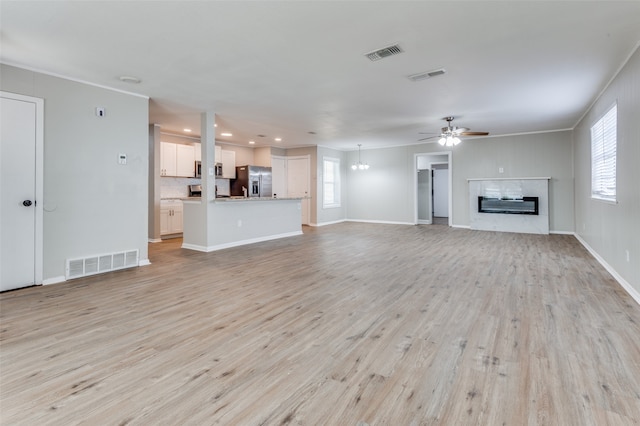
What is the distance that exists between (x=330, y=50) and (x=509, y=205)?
701 centimetres

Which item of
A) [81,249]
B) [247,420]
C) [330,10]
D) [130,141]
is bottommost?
[247,420]

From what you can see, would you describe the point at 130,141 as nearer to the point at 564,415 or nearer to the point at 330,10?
the point at 330,10

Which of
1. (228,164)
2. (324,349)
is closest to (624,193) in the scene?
(324,349)

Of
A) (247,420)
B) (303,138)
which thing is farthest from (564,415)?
(303,138)

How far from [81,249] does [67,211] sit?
0.52m

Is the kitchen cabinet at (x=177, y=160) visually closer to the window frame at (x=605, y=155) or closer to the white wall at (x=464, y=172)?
the white wall at (x=464, y=172)

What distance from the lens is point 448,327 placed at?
255cm

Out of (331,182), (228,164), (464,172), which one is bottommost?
(331,182)

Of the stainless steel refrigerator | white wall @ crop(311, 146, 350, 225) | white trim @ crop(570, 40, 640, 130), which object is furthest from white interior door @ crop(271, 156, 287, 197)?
white trim @ crop(570, 40, 640, 130)

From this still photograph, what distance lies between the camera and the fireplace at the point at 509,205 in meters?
7.88

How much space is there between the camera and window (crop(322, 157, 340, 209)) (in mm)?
10273

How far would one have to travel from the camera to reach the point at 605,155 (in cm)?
451

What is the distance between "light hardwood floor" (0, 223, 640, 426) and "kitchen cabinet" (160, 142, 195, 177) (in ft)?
12.4

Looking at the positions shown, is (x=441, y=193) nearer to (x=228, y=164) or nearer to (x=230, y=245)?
(x=228, y=164)
